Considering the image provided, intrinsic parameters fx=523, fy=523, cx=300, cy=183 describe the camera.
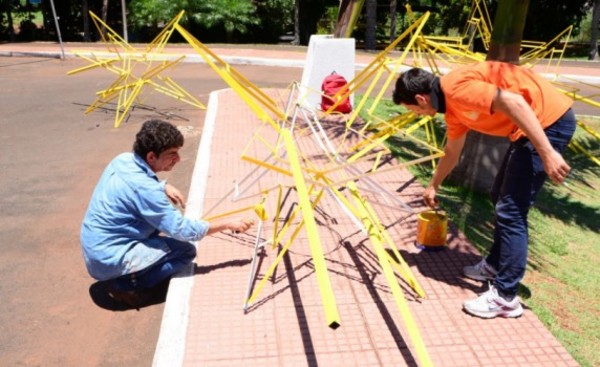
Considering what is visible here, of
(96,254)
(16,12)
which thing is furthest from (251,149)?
(16,12)

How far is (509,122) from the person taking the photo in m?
3.03

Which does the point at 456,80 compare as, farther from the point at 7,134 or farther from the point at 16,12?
the point at 16,12

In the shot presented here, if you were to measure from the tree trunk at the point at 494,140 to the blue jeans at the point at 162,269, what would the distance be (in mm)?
3281

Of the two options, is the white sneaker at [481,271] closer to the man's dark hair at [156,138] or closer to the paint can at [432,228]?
the paint can at [432,228]

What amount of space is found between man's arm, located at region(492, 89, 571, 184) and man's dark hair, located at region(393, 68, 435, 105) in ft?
1.46

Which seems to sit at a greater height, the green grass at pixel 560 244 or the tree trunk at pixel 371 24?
the tree trunk at pixel 371 24

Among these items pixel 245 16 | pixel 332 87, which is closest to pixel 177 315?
pixel 332 87

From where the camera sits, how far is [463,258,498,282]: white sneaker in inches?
140

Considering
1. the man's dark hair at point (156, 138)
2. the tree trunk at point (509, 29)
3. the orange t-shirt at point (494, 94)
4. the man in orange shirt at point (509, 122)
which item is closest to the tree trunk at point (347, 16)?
the tree trunk at point (509, 29)

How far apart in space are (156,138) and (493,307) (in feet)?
7.59

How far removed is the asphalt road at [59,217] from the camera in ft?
10.3

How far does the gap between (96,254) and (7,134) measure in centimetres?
529

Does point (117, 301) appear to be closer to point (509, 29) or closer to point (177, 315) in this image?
point (177, 315)

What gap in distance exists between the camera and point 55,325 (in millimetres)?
3287
